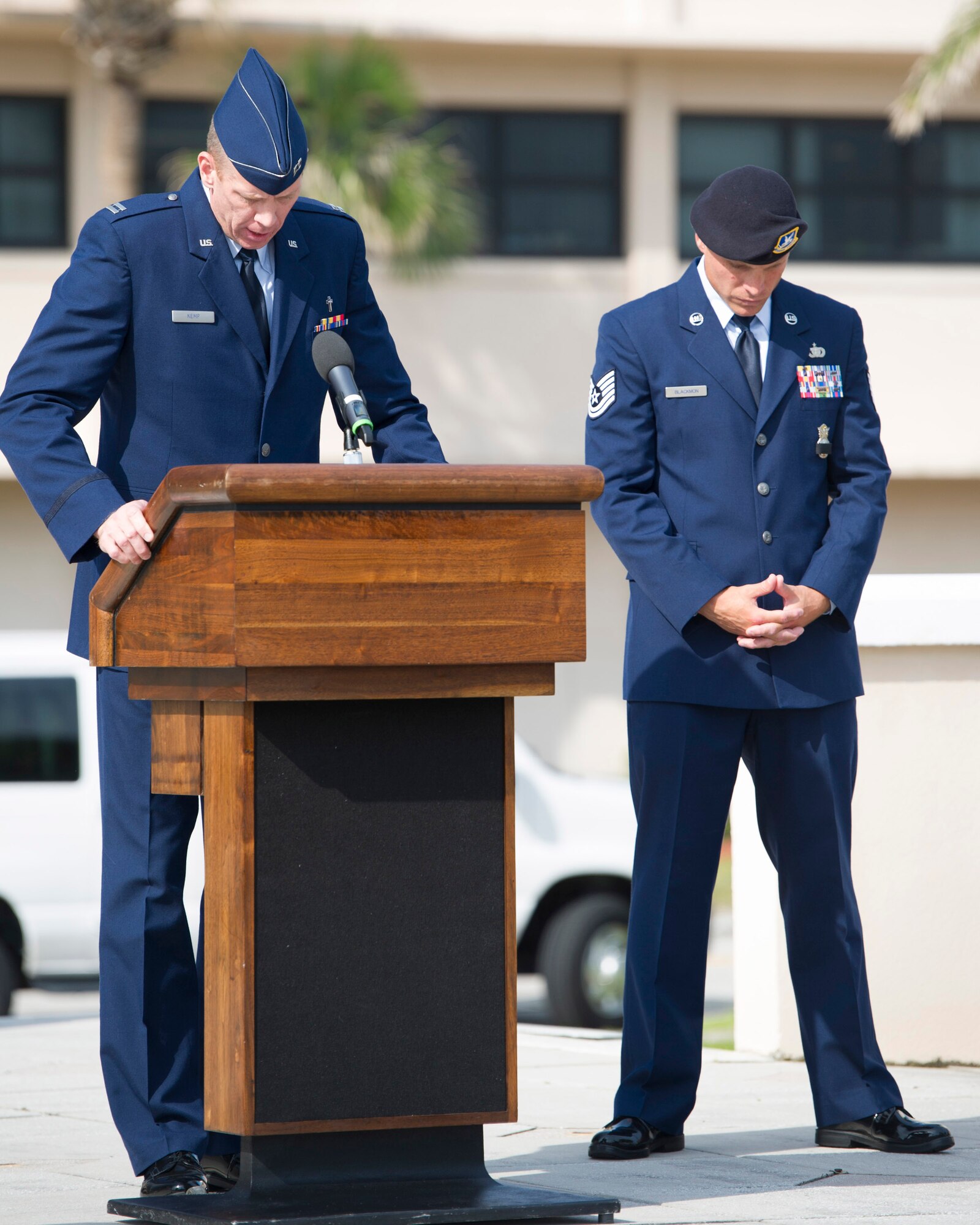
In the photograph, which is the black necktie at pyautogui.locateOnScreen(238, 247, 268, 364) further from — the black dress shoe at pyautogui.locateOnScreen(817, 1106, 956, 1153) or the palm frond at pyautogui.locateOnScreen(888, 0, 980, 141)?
the palm frond at pyautogui.locateOnScreen(888, 0, 980, 141)

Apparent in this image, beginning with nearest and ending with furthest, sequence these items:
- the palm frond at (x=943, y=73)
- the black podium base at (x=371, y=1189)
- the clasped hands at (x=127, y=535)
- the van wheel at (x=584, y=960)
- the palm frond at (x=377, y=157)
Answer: the black podium base at (x=371, y=1189) → the clasped hands at (x=127, y=535) → the van wheel at (x=584, y=960) → the palm frond at (x=377, y=157) → the palm frond at (x=943, y=73)

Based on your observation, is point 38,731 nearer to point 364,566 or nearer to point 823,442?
point 823,442

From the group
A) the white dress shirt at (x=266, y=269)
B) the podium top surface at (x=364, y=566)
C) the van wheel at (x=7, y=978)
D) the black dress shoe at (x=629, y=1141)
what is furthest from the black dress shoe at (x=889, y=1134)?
the van wheel at (x=7, y=978)

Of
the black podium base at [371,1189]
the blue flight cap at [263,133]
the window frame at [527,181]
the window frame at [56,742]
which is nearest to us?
the black podium base at [371,1189]

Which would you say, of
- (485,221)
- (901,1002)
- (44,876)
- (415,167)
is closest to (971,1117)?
(901,1002)

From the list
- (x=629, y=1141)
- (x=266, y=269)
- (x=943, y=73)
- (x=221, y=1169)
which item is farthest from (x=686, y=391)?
(x=943, y=73)

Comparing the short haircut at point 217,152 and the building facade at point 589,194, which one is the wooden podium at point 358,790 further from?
the building facade at point 589,194

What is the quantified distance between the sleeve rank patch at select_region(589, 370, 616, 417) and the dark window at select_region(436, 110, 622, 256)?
50.1 feet

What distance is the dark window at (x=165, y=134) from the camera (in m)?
18.8

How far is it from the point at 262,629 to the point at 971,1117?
8.19 ft

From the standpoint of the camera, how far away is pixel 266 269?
152 inches

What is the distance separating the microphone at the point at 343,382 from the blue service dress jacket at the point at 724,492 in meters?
1.10

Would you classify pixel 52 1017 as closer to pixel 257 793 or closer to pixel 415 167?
pixel 257 793

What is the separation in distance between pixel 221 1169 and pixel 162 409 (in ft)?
4.66
